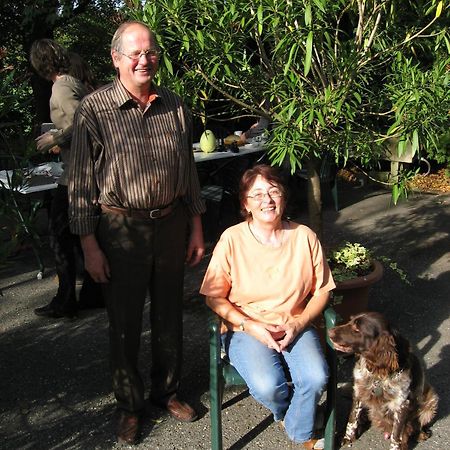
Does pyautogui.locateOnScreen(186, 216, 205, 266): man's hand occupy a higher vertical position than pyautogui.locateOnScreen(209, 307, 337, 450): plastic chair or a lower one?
higher

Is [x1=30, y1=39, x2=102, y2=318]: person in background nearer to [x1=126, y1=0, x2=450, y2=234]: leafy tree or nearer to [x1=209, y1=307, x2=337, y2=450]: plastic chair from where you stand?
[x1=126, y1=0, x2=450, y2=234]: leafy tree

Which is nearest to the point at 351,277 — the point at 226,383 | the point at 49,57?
the point at 226,383

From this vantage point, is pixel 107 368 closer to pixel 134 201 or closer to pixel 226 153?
pixel 134 201

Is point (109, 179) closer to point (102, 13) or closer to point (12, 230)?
point (12, 230)

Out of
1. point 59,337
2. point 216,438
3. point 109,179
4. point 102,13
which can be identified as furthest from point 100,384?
point 102,13

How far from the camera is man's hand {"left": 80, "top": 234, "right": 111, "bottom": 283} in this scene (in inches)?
111

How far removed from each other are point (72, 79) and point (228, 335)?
2.27m

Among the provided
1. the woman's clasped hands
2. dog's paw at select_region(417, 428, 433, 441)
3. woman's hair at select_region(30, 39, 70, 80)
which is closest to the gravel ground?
dog's paw at select_region(417, 428, 433, 441)

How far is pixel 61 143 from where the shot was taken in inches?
156

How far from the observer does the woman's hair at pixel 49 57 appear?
13.3 feet

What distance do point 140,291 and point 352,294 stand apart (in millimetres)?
1528

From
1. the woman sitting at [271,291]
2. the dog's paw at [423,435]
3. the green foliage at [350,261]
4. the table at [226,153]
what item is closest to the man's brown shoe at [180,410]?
the woman sitting at [271,291]

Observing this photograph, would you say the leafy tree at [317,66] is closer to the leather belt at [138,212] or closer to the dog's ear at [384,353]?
the leather belt at [138,212]

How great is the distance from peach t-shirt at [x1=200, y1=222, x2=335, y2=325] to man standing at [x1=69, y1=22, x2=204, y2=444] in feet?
0.90
